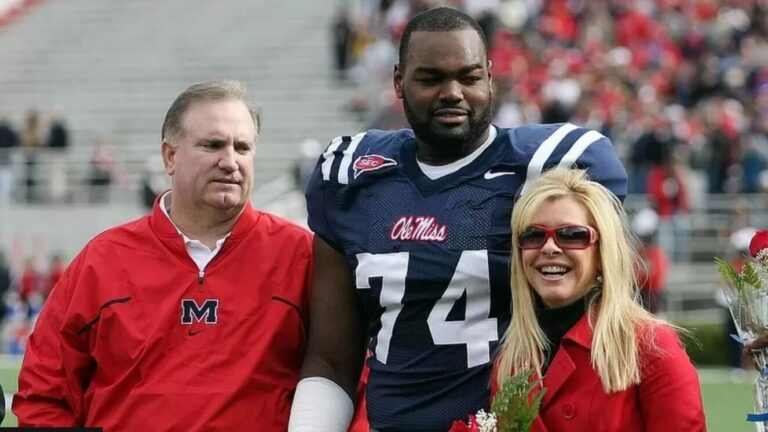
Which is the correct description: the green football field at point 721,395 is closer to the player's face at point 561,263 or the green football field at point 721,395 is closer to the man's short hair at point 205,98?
the man's short hair at point 205,98

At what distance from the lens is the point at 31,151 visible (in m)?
19.2

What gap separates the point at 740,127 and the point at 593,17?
4008 millimetres

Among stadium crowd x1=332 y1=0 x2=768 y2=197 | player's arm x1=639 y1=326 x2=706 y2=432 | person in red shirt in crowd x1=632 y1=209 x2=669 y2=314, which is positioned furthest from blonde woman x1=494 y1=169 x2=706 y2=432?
stadium crowd x1=332 y1=0 x2=768 y2=197

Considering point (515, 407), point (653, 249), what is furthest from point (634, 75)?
point (515, 407)

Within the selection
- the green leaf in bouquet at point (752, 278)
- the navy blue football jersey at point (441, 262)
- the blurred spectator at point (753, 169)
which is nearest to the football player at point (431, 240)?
the navy blue football jersey at point (441, 262)

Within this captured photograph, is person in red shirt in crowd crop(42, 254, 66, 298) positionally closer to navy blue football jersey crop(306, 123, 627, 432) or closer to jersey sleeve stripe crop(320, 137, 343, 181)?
jersey sleeve stripe crop(320, 137, 343, 181)

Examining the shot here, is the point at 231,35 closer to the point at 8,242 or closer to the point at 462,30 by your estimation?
the point at 8,242

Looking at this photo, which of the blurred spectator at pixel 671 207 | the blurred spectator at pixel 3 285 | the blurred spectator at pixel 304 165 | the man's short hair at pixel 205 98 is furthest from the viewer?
the blurred spectator at pixel 304 165

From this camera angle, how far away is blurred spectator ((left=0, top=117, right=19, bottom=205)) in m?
18.6

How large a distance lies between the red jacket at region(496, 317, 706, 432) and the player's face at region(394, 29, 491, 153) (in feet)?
2.11

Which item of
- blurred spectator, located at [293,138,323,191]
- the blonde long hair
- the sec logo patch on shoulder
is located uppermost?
the sec logo patch on shoulder

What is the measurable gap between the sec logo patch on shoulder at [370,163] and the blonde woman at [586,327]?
0.49 metres

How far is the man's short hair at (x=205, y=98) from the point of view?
14.7 ft

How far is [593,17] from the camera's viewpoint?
20578 mm
